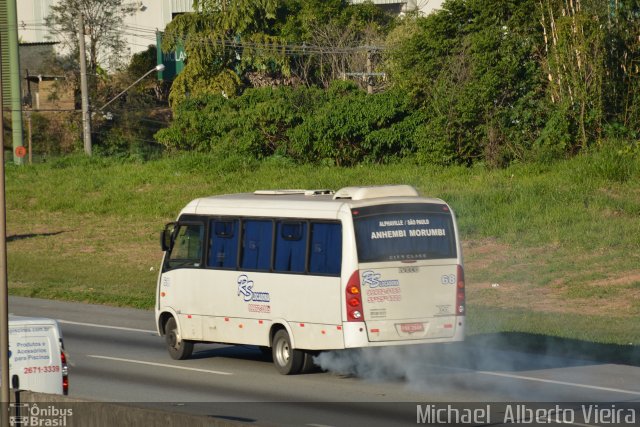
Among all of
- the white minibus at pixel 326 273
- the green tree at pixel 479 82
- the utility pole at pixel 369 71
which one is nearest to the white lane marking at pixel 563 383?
the white minibus at pixel 326 273

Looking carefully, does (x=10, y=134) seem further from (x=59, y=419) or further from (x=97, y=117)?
(x=59, y=419)

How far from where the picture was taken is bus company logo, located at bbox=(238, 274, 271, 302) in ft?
62.7

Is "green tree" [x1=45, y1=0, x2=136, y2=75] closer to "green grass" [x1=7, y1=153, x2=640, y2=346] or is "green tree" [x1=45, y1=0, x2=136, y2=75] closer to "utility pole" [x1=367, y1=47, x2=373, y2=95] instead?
"green grass" [x1=7, y1=153, x2=640, y2=346]

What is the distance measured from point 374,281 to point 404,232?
101 cm

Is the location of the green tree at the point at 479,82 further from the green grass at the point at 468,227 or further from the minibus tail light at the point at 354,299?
the minibus tail light at the point at 354,299

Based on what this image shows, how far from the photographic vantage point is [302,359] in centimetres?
1873

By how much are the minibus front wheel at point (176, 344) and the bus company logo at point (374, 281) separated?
4526 millimetres

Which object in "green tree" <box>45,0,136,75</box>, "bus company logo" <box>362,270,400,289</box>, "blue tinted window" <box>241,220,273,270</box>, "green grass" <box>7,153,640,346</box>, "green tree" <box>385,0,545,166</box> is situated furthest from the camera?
"green tree" <box>45,0,136,75</box>

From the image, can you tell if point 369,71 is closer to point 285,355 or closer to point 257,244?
point 257,244

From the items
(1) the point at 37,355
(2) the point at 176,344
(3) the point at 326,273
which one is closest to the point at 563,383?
(3) the point at 326,273

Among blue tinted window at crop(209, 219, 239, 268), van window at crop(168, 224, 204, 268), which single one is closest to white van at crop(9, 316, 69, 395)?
blue tinted window at crop(209, 219, 239, 268)

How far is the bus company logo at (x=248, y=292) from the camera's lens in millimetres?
19109

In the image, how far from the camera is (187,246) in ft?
68.1

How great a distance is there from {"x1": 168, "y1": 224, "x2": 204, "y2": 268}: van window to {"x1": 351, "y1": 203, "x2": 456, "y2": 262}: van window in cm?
377
